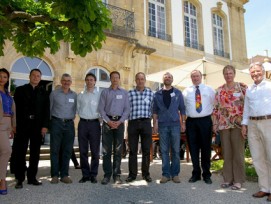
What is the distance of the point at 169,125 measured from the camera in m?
5.20

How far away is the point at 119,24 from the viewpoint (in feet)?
44.6

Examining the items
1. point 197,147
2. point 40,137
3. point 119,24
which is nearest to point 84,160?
point 40,137

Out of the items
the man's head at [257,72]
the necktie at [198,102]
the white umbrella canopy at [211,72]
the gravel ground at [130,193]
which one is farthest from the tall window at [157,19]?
the gravel ground at [130,193]

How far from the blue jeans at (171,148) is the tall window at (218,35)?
14532 millimetres

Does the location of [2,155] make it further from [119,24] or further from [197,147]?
[119,24]

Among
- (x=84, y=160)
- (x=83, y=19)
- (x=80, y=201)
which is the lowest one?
(x=80, y=201)

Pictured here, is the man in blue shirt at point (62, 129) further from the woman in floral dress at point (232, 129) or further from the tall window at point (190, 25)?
the tall window at point (190, 25)

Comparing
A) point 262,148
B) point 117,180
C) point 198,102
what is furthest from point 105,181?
point 262,148

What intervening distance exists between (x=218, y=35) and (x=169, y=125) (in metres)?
15.7

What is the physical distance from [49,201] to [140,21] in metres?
12.2

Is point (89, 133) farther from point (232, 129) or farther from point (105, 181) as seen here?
point (232, 129)

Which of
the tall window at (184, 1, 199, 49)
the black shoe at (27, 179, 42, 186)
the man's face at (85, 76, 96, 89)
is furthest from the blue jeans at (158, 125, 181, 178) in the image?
the tall window at (184, 1, 199, 49)

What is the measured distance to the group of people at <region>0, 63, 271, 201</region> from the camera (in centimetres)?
479

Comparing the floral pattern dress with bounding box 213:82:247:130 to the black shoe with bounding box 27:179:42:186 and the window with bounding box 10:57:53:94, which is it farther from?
the window with bounding box 10:57:53:94
